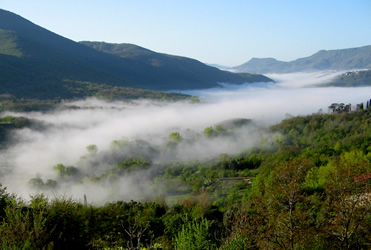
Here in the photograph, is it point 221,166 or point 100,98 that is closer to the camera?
point 221,166

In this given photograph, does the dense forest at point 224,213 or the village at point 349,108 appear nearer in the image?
the dense forest at point 224,213

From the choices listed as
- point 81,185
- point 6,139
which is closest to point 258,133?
point 81,185

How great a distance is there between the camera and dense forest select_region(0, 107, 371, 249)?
55.5 feet

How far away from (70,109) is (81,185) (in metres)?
98.5

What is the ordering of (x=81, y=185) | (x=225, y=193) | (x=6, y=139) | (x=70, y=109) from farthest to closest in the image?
(x=70, y=109) → (x=6, y=139) → (x=81, y=185) → (x=225, y=193)

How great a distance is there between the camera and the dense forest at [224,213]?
55.5 ft

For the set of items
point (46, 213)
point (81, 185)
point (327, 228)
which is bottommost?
point (81, 185)

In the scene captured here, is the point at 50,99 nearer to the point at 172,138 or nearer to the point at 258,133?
the point at 172,138

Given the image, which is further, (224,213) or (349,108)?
(349,108)

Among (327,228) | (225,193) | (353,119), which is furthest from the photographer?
(353,119)

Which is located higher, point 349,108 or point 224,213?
point 349,108

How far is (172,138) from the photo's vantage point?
404 feet

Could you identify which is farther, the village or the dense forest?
the village

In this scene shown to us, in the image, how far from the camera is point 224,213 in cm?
3475
